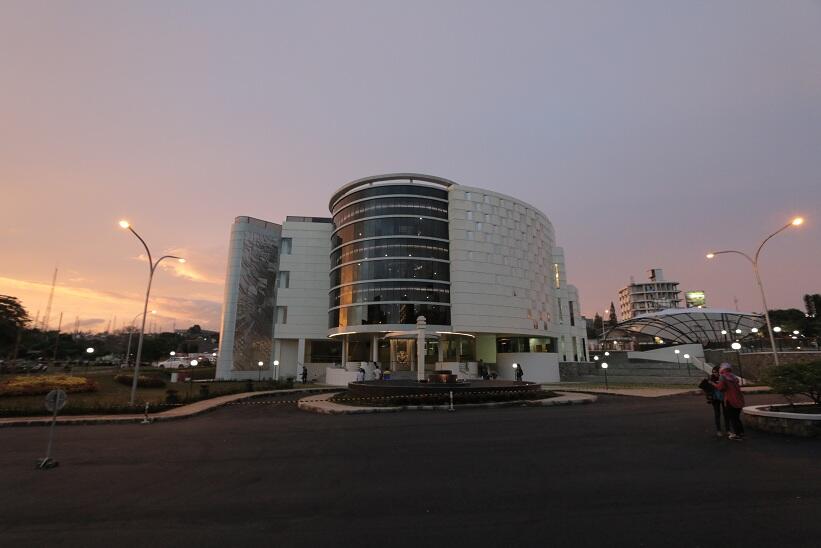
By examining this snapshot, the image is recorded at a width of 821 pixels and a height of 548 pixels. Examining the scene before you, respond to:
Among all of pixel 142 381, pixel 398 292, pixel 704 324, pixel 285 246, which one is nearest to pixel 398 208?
pixel 398 292

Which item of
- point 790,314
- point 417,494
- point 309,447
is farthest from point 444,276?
point 790,314

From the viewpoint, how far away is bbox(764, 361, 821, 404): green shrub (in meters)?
12.0

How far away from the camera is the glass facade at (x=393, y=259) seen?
5312cm

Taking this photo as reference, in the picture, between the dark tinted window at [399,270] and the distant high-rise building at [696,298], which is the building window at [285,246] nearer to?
the dark tinted window at [399,270]

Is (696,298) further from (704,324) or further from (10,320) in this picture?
(10,320)

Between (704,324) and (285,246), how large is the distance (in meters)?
70.1

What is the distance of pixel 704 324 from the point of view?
64688 mm

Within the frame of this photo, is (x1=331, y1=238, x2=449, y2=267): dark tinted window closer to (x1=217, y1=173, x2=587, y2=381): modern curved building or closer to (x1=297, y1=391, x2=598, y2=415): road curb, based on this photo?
(x1=217, y1=173, x2=587, y2=381): modern curved building

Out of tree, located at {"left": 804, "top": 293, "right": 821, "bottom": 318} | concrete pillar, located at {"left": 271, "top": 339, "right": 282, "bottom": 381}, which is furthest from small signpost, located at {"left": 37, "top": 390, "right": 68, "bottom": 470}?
tree, located at {"left": 804, "top": 293, "right": 821, "bottom": 318}

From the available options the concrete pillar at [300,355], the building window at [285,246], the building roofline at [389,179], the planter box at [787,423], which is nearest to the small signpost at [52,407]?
the planter box at [787,423]

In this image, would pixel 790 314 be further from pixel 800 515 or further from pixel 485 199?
pixel 800 515

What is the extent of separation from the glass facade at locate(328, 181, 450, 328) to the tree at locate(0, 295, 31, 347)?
3506cm

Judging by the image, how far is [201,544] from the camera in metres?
5.09

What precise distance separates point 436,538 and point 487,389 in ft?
63.8
